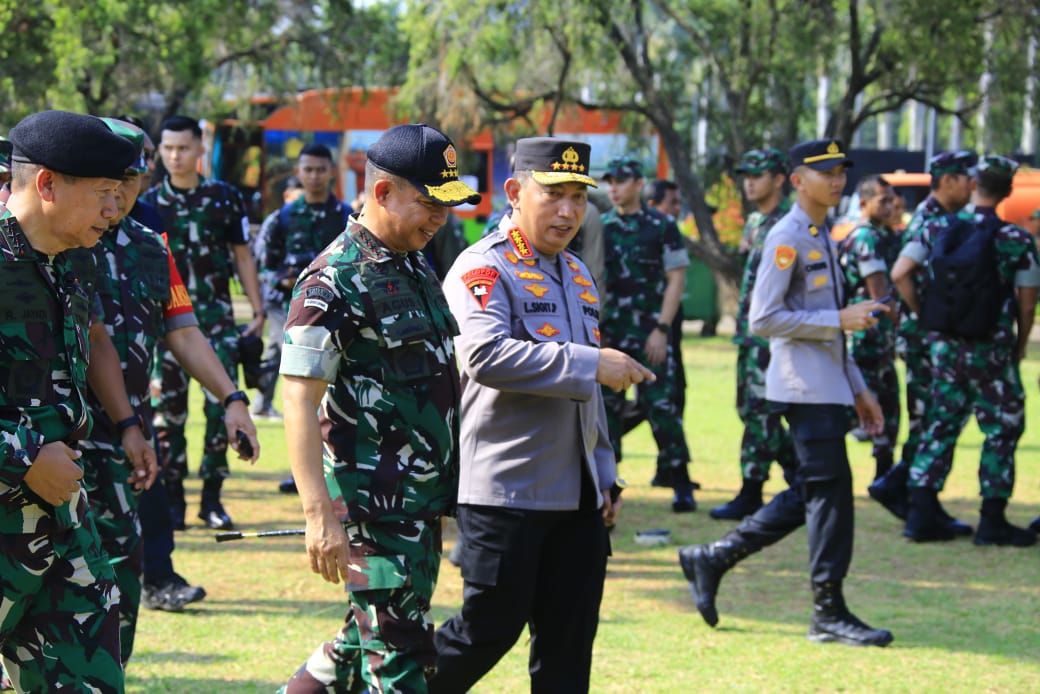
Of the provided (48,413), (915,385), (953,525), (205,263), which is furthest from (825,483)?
(205,263)

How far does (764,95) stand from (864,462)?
12.4 metres

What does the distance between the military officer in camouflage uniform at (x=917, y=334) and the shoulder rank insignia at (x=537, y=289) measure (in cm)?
489

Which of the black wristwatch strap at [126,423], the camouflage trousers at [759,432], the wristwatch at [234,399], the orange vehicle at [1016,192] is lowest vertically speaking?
the camouflage trousers at [759,432]

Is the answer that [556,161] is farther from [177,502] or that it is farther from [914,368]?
[914,368]

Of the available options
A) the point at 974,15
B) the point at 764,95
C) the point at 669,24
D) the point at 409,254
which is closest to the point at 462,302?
the point at 409,254

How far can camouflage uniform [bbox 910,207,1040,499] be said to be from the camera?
27.3 feet

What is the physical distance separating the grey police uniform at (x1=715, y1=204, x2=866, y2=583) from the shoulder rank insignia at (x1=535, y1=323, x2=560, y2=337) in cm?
186

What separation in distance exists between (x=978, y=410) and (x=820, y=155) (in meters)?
2.98

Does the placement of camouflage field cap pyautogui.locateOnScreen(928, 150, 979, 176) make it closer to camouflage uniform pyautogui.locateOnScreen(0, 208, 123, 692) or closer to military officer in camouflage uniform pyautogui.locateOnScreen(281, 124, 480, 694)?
military officer in camouflage uniform pyautogui.locateOnScreen(281, 124, 480, 694)

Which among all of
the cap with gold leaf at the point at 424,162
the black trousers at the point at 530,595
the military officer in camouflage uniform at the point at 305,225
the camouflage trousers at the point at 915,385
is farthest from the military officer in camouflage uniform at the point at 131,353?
the camouflage trousers at the point at 915,385

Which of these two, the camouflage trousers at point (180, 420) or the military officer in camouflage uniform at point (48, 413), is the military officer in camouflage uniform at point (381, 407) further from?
the camouflage trousers at point (180, 420)

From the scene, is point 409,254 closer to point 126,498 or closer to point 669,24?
point 126,498

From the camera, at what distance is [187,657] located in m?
5.78

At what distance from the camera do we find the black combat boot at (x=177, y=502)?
27.1ft
